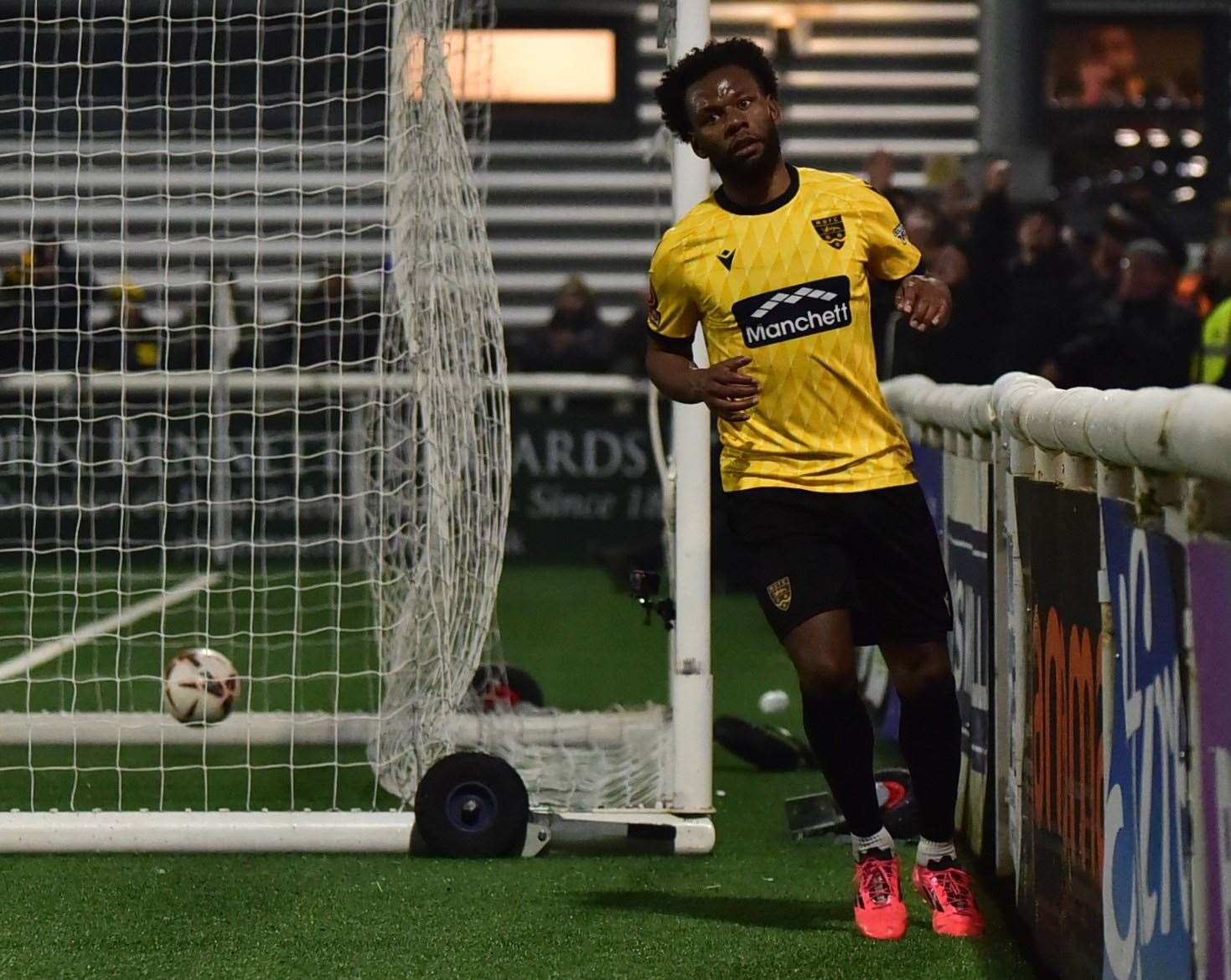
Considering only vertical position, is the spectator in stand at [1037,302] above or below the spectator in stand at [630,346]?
above

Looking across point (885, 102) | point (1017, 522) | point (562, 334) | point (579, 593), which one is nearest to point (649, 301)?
point (1017, 522)

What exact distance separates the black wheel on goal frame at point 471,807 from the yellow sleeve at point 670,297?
1282 millimetres

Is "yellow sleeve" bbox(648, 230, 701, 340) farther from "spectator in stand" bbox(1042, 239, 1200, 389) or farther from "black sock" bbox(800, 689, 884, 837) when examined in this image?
"spectator in stand" bbox(1042, 239, 1200, 389)

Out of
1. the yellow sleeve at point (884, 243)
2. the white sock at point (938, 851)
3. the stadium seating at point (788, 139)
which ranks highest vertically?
the stadium seating at point (788, 139)

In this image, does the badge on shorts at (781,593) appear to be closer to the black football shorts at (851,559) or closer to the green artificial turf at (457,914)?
the black football shorts at (851,559)

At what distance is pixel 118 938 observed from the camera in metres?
4.38

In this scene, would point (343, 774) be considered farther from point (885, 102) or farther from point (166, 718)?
point (885, 102)

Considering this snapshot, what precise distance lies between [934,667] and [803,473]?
506 millimetres

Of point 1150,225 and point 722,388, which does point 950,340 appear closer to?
point 1150,225

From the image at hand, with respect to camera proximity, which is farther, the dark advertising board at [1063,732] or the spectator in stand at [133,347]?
the spectator in stand at [133,347]

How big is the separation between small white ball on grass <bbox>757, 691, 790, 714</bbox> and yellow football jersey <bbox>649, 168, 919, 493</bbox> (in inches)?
130

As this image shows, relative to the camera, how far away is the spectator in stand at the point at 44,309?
662 cm

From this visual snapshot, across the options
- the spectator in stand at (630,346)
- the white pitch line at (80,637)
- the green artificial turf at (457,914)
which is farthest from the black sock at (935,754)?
the spectator in stand at (630,346)

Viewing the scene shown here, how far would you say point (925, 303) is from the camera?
14.2 ft
